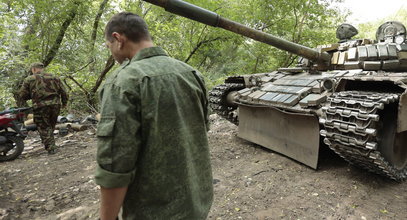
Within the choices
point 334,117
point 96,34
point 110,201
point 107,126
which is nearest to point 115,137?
point 107,126

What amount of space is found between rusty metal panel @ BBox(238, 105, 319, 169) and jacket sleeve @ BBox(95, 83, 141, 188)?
322cm

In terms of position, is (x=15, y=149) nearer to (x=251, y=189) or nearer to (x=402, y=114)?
(x=251, y=189)

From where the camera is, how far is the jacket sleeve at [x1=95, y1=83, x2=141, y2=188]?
1.06m

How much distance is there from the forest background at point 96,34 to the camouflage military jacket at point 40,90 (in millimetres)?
2255

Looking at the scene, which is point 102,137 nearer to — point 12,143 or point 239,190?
point 239,190

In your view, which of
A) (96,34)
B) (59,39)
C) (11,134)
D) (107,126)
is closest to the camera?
(107,126)

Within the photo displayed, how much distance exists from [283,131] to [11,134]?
5123 millimetres

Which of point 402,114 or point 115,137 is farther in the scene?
point 402,114

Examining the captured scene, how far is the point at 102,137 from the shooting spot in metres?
1.06

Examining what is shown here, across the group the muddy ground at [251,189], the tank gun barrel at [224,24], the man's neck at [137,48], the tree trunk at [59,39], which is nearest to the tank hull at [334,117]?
the muddy ground at [251,189]

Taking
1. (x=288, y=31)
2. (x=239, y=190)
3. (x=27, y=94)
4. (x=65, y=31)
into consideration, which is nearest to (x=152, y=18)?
(x=65, y=31)

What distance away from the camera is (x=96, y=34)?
9.25 meters

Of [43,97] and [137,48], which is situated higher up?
[137,48]

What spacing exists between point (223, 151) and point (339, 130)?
243 centimetres
